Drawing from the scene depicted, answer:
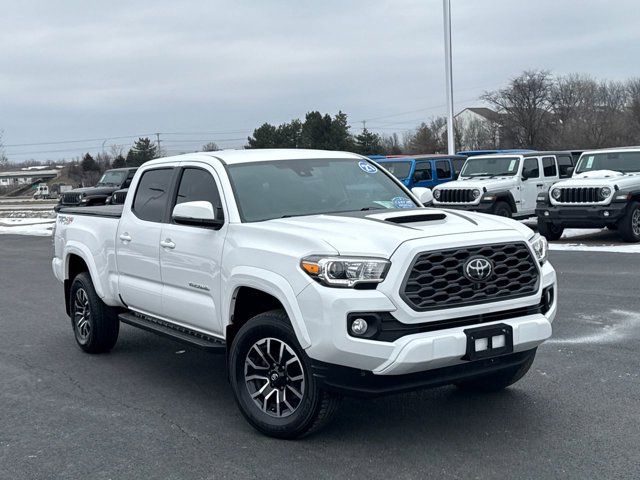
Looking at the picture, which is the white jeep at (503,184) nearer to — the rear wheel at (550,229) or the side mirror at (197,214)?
the rear wheel at (550,229)

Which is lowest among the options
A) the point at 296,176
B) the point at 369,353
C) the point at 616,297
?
the point at 616,297

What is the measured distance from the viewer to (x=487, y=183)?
18.8 meters

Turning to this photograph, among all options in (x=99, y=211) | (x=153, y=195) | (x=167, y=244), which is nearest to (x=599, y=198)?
(x=99, y=211)

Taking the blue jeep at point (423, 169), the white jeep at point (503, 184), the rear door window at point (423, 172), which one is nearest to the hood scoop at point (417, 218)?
the white jeep at point (503, 184)

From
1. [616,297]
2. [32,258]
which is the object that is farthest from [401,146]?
[616,297]

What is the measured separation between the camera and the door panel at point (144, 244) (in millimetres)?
6230

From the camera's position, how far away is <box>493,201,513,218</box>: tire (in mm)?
18595

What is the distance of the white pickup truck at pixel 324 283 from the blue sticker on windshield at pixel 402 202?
0.01m

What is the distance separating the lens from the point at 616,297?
975 cm

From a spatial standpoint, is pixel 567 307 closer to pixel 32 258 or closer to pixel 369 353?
pixel 369 353

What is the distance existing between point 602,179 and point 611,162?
1180 mm

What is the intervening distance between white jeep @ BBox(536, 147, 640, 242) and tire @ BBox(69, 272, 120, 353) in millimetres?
11240

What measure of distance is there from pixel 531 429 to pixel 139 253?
3.35m

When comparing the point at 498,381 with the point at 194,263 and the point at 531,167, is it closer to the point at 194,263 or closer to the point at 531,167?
the point at 194,263
